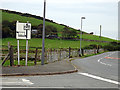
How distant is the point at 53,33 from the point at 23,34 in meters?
64.4

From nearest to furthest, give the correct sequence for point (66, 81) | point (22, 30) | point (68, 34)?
point (66, 81) → point (22, 30) → point (68, 34)

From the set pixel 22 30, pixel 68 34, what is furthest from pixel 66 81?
pixel 68 34

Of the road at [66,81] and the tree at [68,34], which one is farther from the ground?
the tree at [68,34]

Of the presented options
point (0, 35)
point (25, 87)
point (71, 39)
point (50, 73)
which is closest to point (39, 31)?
point (0, 35)

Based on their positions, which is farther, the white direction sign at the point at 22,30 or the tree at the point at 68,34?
the tree at the point at 68,34

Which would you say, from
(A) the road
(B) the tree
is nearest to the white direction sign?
(A) the road

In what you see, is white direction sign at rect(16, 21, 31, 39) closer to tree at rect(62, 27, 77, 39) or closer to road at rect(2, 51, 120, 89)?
road at rect(2, 51, 120, 89)

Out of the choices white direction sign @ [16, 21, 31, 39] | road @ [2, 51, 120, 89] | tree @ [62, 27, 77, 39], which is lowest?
road @ [2, 51, 120, 89]

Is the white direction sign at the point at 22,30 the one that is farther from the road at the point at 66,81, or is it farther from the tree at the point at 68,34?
the tree at the point at 68,34

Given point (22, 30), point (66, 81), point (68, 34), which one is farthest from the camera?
point (68, 34)

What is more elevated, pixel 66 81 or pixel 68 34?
pixel 68 34

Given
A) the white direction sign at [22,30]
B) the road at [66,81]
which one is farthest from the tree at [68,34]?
the road at [66,81]

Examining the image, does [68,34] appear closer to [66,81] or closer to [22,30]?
[22,30]

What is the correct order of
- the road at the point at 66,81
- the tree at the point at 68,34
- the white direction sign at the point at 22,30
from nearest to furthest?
1. the road at the point at 66,81
2. the white direction sign at the point at 22,30
3. the tree at the point at 68,34
